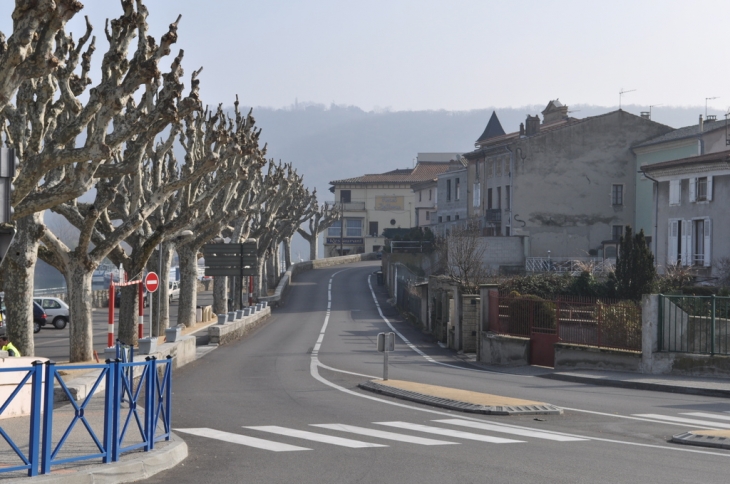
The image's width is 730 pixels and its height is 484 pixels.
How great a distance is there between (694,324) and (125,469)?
1876 cm

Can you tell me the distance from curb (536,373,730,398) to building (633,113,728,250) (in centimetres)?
2970

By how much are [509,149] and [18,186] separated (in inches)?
2023

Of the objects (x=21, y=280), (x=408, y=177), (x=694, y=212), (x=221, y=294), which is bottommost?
(x=221, y=294)

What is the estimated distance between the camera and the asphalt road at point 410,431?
10.3 metres

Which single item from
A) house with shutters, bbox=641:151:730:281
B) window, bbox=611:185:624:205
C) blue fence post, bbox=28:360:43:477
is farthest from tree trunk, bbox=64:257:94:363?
window, bbox=611:185:624:205

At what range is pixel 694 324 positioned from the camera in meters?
24.4

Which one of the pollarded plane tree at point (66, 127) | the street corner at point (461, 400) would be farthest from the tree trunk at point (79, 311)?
the street corner at point (461, 400)

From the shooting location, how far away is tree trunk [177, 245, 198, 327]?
4375 cm

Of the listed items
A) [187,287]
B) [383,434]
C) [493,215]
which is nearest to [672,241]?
[493,215]

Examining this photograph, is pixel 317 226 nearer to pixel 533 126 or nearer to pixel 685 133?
pixel 533 126

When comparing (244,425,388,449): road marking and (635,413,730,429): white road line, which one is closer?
(244,425,388,449): road marking

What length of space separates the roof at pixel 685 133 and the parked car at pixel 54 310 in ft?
127

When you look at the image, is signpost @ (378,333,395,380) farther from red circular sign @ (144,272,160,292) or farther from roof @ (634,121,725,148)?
roof @ (634,121,725,148)

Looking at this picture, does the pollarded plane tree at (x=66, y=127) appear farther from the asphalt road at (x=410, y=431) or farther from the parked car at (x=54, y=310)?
the parked car at (x=54, y=310)
